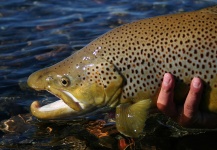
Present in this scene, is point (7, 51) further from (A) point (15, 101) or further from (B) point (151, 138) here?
(B) point (151, 138)

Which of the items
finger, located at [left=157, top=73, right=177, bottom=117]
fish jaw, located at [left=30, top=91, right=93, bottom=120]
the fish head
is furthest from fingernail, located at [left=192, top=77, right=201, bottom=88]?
fish jaw, located at [left=30, top=91, right=93, bottom=120]

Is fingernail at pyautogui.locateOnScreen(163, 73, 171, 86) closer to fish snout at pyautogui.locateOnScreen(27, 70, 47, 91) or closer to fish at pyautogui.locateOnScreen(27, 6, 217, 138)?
fish at pyautogui.locateOnScreen(27, 6, 217, 138)

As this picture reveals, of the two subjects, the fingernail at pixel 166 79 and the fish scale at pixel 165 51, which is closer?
the fingernail at pixel 166 79

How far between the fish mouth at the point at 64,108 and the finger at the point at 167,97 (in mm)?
594

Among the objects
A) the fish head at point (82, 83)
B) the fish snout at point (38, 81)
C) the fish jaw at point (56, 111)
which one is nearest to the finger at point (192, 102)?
the fish head at point (82, 83)

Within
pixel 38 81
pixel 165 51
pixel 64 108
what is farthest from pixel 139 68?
pixel 38 81

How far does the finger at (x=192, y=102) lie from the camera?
3336 mm

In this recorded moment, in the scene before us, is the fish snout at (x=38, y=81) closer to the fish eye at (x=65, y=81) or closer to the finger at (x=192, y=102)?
the fish eye at (x=65, y=81)

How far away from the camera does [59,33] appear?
A: 7.02 meters

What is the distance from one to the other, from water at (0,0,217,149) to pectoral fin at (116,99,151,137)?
1241mm

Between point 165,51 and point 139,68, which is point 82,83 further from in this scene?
point 165,51

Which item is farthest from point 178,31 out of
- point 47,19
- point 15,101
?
point 47,19

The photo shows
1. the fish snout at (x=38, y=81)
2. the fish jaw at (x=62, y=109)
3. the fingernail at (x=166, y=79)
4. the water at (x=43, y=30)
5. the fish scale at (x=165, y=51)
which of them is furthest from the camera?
the water at (x=43, y=30)

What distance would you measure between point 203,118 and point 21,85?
2487 mm
